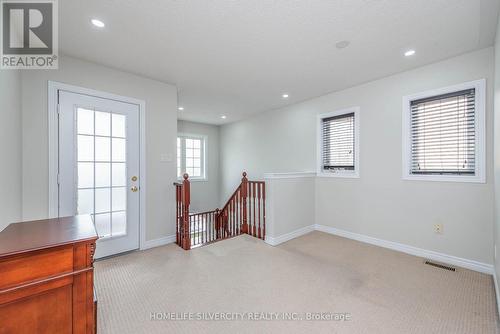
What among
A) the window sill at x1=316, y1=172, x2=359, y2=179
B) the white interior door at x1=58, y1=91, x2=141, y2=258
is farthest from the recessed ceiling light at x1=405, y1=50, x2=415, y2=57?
the white interior door at x1=58, y1=91, x2=141, y2=258

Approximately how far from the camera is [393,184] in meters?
3.08

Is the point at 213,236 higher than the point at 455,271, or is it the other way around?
the point at 455,271

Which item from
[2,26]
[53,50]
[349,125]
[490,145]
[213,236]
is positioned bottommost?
[213,236]

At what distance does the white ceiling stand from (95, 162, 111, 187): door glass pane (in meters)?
1.30

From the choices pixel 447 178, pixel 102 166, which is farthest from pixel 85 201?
pixel 447 178

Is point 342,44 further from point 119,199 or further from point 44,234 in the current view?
point 119,199

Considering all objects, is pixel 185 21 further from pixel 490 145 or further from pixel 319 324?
pixel 490 145

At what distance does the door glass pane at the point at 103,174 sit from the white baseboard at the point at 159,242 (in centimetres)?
100

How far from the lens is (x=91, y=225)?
4.37 ft

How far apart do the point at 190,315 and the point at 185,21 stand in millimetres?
2533

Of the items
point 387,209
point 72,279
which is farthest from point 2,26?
point 387,209

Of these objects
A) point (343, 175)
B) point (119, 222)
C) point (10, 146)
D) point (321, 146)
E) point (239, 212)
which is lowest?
point (239, 212)

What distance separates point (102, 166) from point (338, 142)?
12.0 feet

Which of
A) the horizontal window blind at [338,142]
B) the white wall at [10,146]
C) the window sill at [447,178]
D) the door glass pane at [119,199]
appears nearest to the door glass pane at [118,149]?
the door glass pane at [119,199]
